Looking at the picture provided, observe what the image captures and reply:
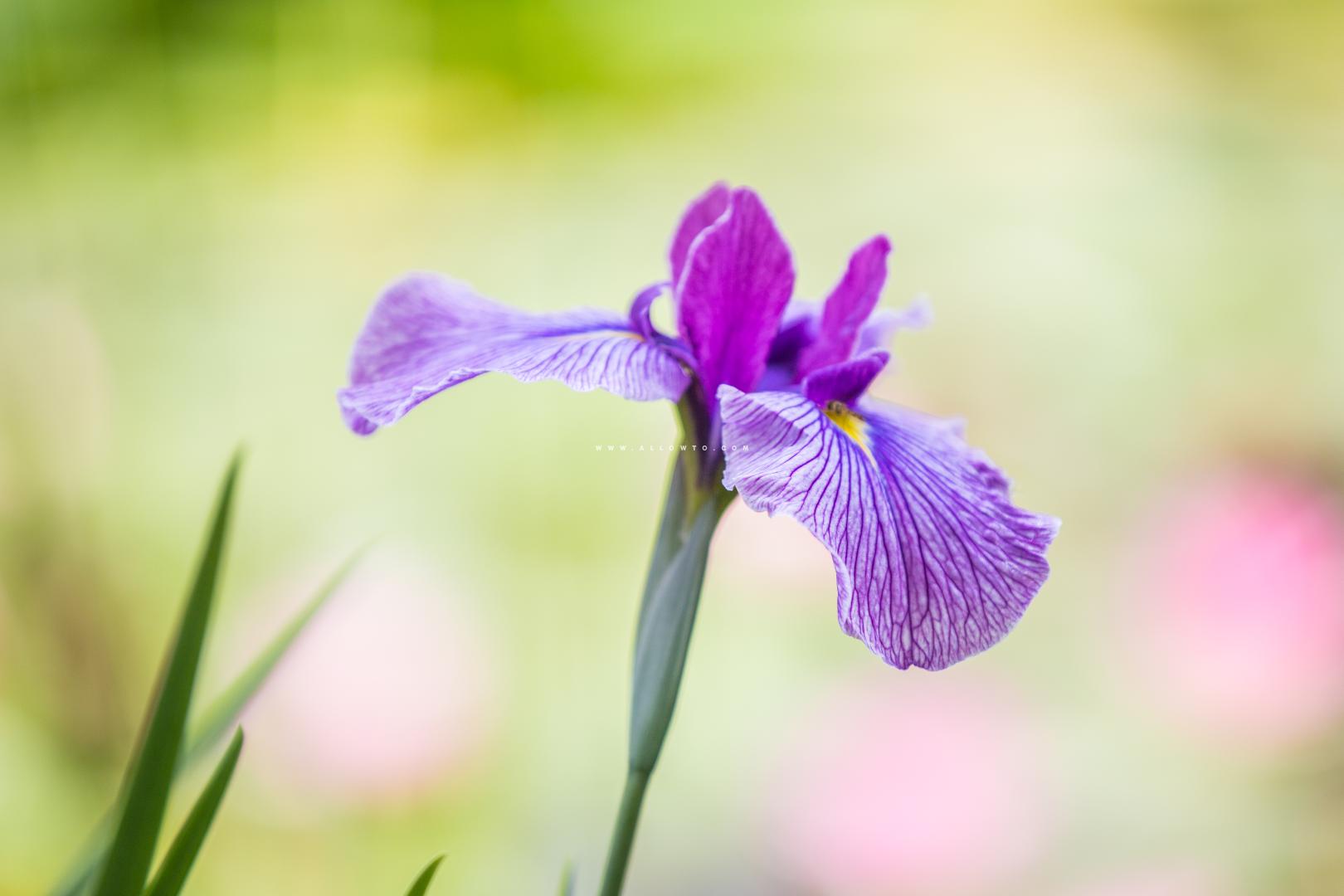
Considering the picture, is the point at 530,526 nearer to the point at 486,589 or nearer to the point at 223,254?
the point at 486,589

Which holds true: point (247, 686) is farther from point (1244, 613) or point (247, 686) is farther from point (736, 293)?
point (1244, 613)

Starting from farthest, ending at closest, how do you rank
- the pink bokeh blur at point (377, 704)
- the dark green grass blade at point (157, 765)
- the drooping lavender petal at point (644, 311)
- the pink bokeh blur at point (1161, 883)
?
the pink bokeh blur at point (1161, 883)
the pink bokeh blur at point (377, 704)
the drooping lavender petal at point (644, 311)
the dark green grass blade at point (157, 765)

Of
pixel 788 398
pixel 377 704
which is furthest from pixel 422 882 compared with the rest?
pixel 377 704

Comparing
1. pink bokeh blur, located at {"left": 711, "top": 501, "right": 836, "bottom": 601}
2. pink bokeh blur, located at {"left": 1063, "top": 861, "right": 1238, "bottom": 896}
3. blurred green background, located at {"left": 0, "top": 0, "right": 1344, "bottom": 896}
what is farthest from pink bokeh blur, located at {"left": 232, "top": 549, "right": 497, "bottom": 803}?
pink bokeh blur, located at {"left": 1063, "top": 861, "right": 1238, "bottom": 896}

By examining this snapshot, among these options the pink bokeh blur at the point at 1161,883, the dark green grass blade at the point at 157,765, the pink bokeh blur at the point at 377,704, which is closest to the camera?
the dark green grass blade at the point at 157,765

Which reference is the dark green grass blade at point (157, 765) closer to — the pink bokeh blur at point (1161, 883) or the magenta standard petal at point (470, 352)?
the magenta standard petal at point (470, 352)

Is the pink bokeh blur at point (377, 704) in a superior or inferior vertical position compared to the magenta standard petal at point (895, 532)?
inferior

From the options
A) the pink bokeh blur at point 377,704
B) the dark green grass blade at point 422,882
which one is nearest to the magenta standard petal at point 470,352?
the dark green grass blade at point 422,882

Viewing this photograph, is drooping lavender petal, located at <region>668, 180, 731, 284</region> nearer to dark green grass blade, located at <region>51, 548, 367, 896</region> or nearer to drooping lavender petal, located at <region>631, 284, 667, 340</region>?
drooping lavender petal, located at <region>631, 284, 667, 340</region>
